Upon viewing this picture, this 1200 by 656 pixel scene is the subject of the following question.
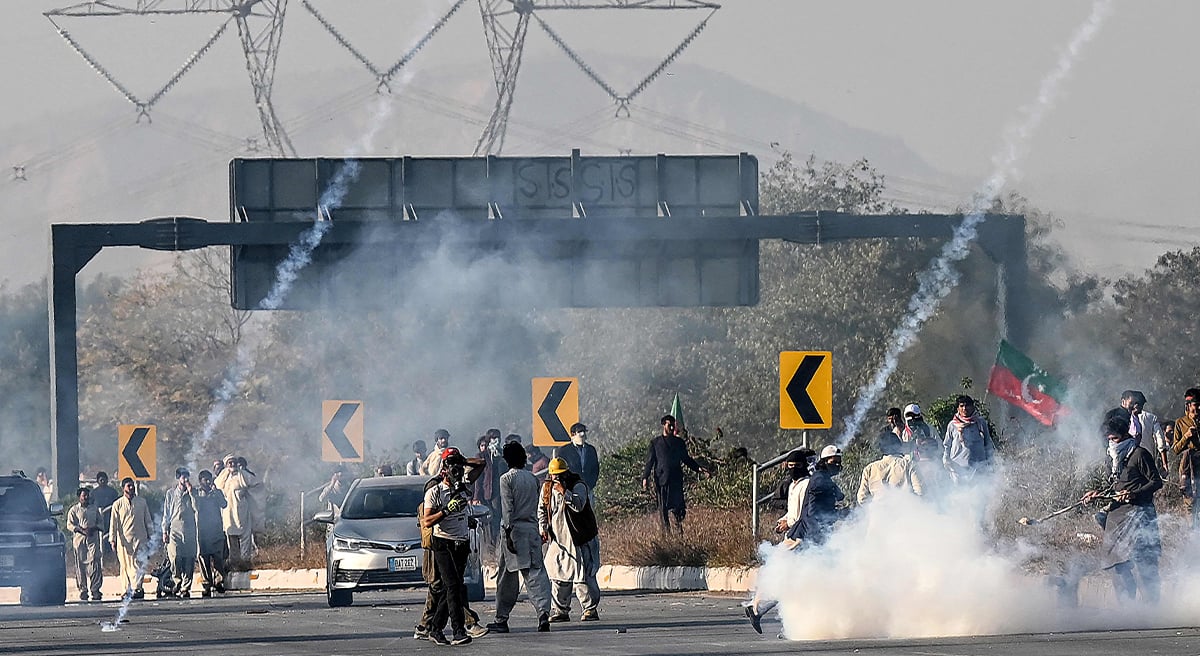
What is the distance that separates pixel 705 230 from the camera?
3716cm

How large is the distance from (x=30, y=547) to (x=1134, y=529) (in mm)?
15556

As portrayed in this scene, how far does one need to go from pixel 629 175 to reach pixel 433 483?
20753mm

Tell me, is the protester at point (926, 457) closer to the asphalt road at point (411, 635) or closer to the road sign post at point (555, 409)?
the asphalt road at point (411, 635)

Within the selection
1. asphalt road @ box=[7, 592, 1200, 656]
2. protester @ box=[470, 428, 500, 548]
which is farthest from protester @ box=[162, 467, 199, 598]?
protester @ box=[470, 428, 500, 548]

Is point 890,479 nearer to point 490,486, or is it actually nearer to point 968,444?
point 968,444

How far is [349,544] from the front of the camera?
24688 mm

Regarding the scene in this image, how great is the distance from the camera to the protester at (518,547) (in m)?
19.5

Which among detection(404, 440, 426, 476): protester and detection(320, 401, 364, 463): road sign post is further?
detection(320, 401, 364, 463): road sign post

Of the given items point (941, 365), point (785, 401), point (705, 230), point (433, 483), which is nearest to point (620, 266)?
point (705, 230)

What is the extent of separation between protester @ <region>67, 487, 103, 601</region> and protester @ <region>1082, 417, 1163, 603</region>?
58.1ft

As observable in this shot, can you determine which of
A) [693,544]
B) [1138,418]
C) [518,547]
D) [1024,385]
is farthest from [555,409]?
[518,547]

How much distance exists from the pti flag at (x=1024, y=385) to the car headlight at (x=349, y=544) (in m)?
9.21

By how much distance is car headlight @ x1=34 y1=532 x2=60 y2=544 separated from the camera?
93.7ft

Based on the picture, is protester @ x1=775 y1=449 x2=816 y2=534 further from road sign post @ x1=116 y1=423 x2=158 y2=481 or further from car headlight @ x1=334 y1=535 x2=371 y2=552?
road sign post @ x1=116 y1=423 x2=158 y2=481
